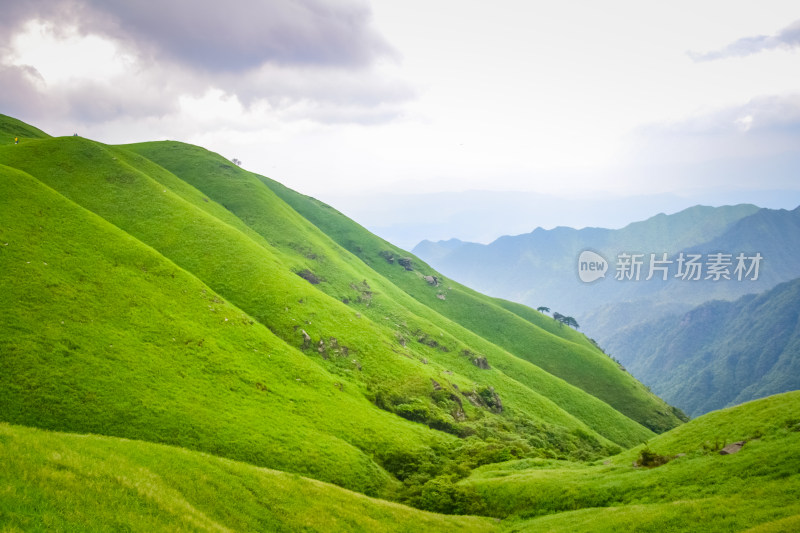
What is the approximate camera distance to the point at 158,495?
21000 mm

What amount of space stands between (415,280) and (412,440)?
131m

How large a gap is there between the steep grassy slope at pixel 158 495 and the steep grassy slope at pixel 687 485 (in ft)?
22.7

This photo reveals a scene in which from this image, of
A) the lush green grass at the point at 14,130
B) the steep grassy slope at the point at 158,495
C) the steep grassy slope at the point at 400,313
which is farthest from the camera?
the lush green grass at the point at 14,130

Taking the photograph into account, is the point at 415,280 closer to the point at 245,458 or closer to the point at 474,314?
the point at 474,314

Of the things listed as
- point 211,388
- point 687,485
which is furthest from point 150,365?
point 687,485

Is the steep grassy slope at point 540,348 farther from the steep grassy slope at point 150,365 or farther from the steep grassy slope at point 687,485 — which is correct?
the steep grassy slope at point 687,485

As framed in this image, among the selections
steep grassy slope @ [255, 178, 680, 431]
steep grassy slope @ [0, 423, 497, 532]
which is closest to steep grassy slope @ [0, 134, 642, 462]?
steep grassy slope @ [0, 423, 497, 532]

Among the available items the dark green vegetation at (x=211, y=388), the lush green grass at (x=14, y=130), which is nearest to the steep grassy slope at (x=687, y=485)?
the dark green vegetation at (x=211, y=388)

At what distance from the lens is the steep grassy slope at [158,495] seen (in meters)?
16.4

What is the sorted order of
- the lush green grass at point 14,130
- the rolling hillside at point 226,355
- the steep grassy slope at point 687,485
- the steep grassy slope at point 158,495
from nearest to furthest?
the steep grassy slope at point 158,495, the steep grassy slope at point 687,485, the rolling hillside at point 226,355, the lush green grass at point 14,130

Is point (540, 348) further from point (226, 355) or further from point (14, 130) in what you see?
point (14, 130)

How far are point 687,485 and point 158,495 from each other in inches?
1467

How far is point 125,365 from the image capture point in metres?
46.5

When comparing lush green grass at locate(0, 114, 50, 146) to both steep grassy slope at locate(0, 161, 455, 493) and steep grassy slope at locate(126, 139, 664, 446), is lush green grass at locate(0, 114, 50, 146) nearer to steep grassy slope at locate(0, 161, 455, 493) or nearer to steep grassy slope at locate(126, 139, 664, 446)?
steep grassy slope at locate(126, 139, 664, 446)
